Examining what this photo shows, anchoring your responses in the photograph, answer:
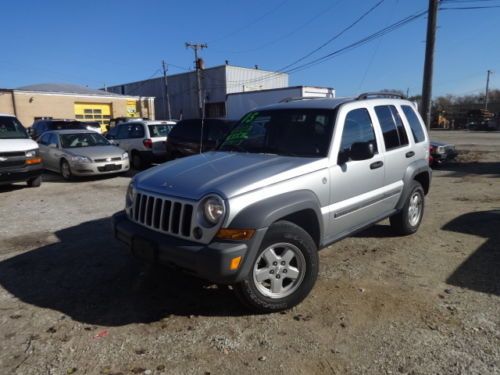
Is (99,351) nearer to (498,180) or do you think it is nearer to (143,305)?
(143,305)

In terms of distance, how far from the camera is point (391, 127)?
5.08m

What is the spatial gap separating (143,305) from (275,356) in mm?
1460

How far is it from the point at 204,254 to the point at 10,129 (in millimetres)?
9220

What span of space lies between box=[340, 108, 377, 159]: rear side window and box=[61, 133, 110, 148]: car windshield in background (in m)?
10.1

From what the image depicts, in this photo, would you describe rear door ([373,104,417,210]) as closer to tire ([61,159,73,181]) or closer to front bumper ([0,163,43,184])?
front bumper ([0,163,43,184])

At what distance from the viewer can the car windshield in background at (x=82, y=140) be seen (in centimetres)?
1230

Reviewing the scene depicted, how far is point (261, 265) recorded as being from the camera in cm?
356

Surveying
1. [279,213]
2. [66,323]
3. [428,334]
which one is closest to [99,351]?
[66,323]

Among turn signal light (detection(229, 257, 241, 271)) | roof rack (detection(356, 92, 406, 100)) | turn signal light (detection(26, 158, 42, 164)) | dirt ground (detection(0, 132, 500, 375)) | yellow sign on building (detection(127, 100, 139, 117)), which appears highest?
yellow sign on building (detection(127, 100, 139, 117))

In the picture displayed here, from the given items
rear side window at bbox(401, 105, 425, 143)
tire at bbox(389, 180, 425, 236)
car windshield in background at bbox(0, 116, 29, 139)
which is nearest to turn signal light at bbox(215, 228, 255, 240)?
tire at bbox(389, 180, 425, 236)

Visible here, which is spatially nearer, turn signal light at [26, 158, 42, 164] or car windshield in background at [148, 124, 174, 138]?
turn signal light at [26, 158, 42, 164]

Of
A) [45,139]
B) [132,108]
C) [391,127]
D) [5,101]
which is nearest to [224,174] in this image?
[391,127]

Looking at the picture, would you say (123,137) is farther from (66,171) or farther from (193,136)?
(193,136)

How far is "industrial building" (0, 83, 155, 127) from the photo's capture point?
3241 centimetres
